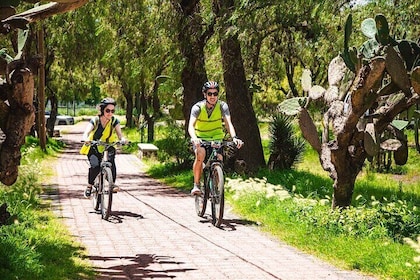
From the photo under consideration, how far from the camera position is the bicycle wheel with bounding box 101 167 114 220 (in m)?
9.45

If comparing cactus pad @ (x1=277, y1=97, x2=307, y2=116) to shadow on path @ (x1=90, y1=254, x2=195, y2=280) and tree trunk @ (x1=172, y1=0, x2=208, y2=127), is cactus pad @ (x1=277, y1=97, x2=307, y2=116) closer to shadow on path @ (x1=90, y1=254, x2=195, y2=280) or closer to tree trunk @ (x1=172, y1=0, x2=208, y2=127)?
shadow on path @ (x1=90, y1=254, x2=195, y2=280)

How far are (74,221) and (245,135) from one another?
625 centimetres

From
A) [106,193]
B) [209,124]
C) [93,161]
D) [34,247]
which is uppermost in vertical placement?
[209,124]

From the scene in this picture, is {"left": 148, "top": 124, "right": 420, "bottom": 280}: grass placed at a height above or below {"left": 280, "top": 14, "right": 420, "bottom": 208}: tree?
below

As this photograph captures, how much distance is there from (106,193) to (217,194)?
168cm

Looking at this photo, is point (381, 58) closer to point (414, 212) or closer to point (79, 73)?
point (414, 212)

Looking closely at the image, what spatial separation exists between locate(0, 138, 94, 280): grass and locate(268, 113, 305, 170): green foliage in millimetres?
6252

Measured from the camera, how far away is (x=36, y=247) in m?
7.06

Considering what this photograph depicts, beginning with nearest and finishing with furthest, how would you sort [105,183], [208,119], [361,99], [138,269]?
[138,269], [361,99], [208,119], [105,183]

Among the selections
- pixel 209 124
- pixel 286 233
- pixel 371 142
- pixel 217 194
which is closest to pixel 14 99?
pixel 217 194

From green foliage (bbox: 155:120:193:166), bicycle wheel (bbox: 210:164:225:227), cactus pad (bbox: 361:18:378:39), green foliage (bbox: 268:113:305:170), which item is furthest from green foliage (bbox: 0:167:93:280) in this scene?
green foliage (bbox: 155:120:193:166)

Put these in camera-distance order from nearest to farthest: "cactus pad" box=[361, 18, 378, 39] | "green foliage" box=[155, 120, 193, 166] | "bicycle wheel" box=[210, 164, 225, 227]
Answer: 1. "cactus pad" box=[361, 18, 378, 39]
2. "bicycle wheel" box=[210, 164, 225, 227]
3. "green foliage" box=[155, 120, 193, 166]

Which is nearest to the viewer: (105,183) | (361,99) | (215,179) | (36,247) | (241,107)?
(36,247)

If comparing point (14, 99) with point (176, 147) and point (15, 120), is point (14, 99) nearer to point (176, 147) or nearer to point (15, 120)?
point (15, 120)
